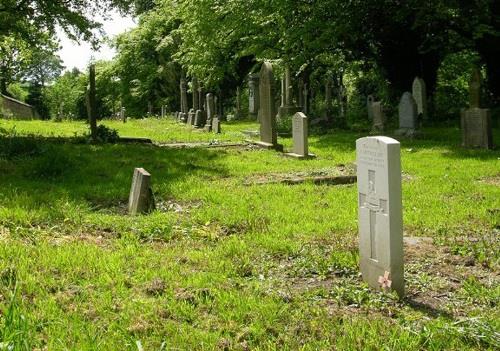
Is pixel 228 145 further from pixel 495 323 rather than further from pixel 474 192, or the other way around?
pixel 495 323

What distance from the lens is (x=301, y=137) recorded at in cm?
1356

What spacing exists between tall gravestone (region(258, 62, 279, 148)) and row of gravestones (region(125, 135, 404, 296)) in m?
10.7

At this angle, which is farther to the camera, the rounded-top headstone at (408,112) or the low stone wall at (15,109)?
the low stone wall at (15,109)

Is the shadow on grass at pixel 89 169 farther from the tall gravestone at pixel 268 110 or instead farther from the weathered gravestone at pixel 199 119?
the weathered gravestone at pixel 199 119

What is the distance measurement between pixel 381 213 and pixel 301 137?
9.19m

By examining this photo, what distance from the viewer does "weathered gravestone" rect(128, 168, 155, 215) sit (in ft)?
24.5

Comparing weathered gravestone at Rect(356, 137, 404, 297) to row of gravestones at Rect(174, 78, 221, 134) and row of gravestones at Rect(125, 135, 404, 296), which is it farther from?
row of gravestones at Rect(174, 78, 221, 134)

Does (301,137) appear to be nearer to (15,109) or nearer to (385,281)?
(385,281)

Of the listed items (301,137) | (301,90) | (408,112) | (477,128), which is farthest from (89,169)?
(301,90)

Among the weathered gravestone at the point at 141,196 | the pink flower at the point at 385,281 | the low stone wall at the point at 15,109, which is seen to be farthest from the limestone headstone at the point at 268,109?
the low stone wall at the point at 15,109

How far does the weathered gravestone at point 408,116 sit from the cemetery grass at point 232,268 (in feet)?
24.8

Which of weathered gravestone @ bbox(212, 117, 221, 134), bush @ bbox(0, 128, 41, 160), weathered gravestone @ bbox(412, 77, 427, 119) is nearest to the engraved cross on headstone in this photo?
bush @ bbox(0, 128, 41, 160)

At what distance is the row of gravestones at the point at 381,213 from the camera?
4.34 metres

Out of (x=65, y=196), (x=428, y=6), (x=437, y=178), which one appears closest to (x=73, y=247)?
(x=65, y=196)
